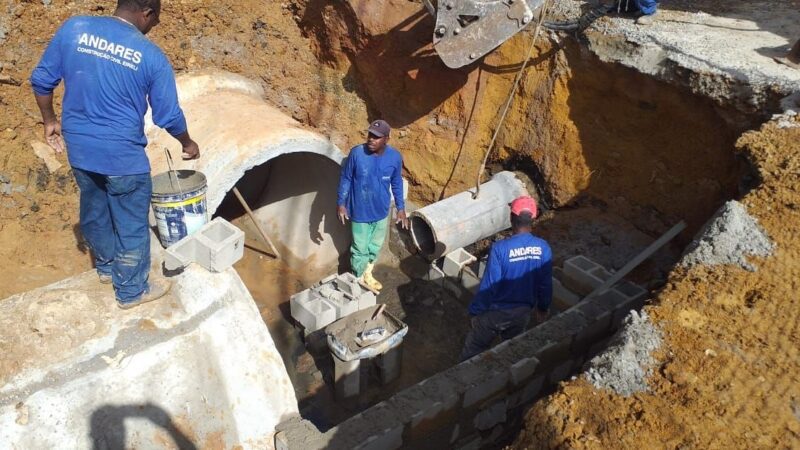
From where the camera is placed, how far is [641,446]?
101 inches

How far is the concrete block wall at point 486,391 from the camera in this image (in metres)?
3.56

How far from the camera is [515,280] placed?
4180 mm

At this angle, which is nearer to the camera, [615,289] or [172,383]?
[172,383]

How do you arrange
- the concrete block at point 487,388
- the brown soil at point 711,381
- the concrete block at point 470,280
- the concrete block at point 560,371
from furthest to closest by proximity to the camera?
the concrete block at point 470,280 < the concrete block at point 560,371 < the concrete block at point 487,388 < the brown soil at point 711,381

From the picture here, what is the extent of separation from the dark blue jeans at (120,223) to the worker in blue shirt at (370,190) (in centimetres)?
219

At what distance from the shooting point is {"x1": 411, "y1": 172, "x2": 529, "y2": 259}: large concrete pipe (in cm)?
596

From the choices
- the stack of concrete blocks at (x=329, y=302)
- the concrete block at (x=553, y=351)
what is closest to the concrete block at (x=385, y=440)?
the concrete block at (x=553, y=351)

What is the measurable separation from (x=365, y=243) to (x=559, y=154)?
2175 millimetres

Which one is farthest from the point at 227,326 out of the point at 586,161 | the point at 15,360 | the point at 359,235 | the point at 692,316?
the point at 586,161

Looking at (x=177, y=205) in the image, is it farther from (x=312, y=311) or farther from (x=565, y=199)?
(x=565, y=199)

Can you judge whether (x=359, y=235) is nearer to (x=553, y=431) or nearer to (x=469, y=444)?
(x=469, y=444)

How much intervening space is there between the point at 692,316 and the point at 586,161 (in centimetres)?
304

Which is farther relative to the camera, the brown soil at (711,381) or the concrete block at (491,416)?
the concrete block at (491,416)

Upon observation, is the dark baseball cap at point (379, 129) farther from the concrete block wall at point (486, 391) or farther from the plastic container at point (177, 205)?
the concrete block wall at point (486, 391)
